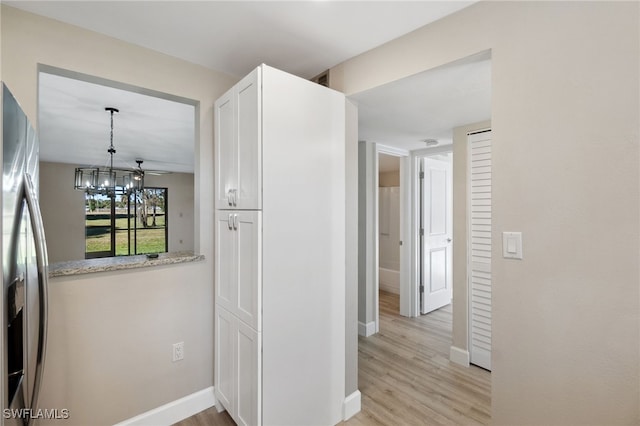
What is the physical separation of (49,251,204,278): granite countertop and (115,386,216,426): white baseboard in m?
0.94

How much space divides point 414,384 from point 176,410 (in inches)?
70.7

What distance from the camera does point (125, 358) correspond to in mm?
1804

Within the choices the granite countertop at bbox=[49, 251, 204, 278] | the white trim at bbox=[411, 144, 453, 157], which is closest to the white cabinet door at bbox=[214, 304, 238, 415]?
the granite countertop at bbox=[49, 251, 204, 278]

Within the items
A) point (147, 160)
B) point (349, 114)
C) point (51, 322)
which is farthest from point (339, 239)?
point (147, 160)

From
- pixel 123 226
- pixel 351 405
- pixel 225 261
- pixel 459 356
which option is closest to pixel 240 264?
pixel 225 261

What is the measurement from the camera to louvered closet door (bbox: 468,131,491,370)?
263cm

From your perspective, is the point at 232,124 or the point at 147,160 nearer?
the point at 232,124

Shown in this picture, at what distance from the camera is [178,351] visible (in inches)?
78.7

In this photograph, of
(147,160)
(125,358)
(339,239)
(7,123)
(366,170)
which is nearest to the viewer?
(7,123)

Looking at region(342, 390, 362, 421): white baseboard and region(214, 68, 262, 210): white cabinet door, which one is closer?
region(214, 68, 262, 210): white cabinet door

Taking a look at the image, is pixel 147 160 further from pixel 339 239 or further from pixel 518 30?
pixel 518 30

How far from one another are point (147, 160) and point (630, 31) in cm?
675

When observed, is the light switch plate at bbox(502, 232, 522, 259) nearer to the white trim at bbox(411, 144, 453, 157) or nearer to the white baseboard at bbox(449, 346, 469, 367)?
the white baseboard at bbox(449, 346, 469, 367)

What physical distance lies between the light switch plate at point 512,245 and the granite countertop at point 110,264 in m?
1.84
